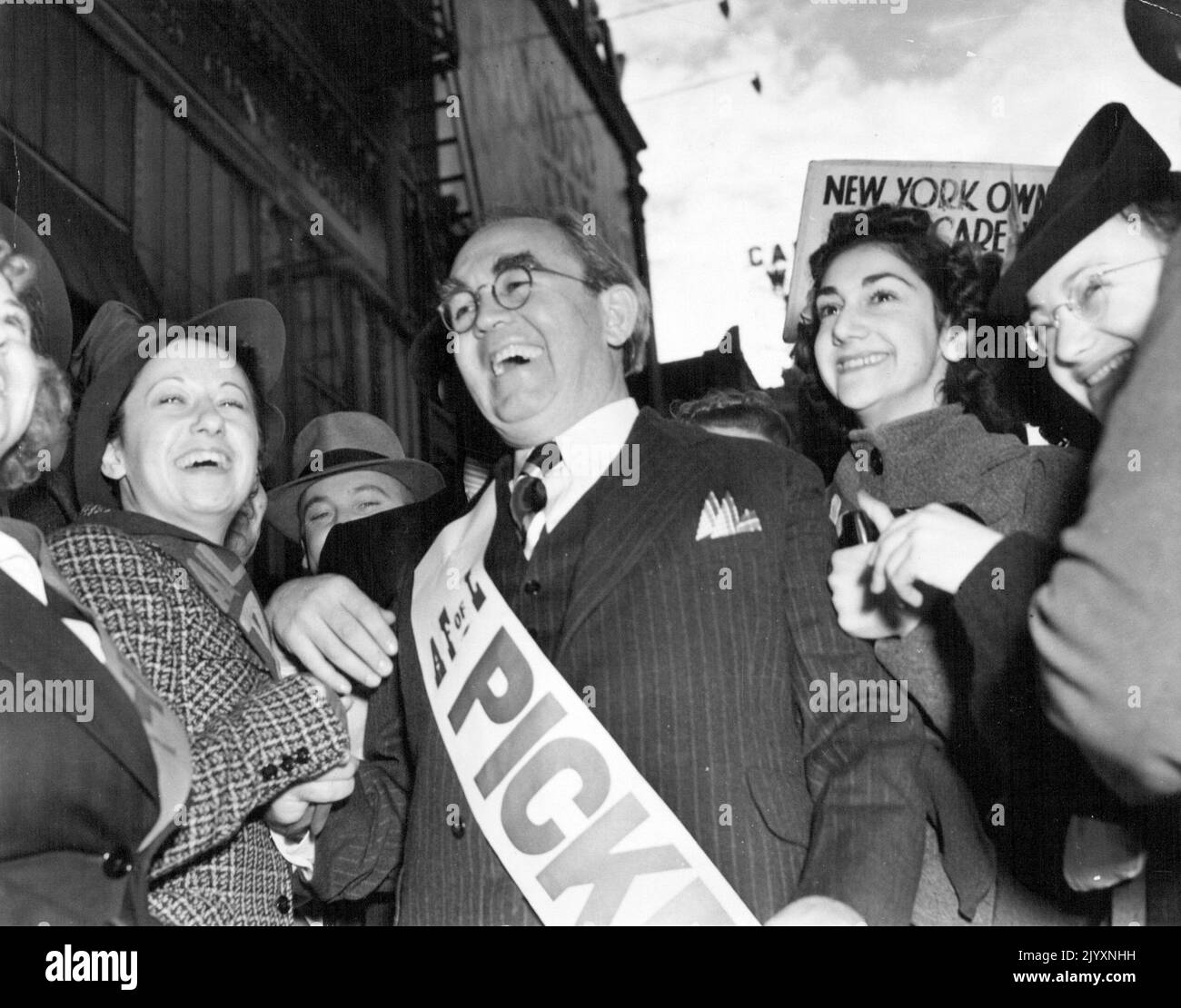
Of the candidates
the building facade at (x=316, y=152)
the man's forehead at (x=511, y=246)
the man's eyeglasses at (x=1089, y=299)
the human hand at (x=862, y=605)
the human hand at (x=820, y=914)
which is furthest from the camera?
the building facade at (x=316, y=152)

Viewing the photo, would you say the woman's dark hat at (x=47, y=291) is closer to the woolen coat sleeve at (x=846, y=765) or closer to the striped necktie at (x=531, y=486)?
the striped necktie at (x=531, y=486)

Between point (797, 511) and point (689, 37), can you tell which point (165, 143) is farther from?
point (797, 511)

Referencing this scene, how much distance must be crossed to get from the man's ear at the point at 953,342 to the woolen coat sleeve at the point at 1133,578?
0.75 m

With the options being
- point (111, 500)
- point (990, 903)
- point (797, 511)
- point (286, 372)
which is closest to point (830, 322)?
point (797, 511)

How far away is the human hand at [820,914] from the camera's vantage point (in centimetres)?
128

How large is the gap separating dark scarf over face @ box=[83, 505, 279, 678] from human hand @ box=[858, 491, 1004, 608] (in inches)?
32.6

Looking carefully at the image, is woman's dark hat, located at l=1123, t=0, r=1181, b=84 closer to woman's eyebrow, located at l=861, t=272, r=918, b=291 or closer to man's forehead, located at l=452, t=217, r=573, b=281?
woman's eyebrow, located at l=861, t=272, r=918, b=291

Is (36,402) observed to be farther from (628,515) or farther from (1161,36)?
(1161,36)

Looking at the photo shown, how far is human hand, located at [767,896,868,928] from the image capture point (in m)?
1.28

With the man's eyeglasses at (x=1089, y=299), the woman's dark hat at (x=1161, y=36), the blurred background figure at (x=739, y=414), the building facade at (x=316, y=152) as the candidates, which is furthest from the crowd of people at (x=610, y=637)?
the building facade at (x=316, y=152)

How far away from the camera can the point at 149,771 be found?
1.34 meters

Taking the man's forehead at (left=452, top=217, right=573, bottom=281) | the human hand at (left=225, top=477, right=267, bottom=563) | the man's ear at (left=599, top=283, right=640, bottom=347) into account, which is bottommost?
the human hand at (left=225, top=477, right=267, bottom=563)

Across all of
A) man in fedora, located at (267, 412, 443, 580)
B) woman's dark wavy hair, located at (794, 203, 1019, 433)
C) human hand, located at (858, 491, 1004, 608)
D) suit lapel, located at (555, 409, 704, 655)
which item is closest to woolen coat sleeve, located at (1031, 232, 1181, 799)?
human hand, located at (858, 491, 1004, 608)

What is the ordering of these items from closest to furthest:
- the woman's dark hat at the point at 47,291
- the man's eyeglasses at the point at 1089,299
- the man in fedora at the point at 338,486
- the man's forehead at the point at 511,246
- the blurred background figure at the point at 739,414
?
the man's eyeglasses at the point at 1089,299, the woman's dark hat at the point at 47,291, the man's forehead at the point at 511,246, the blurred background figure at the point at 739,414, the man in fedora at the point at 338,486
